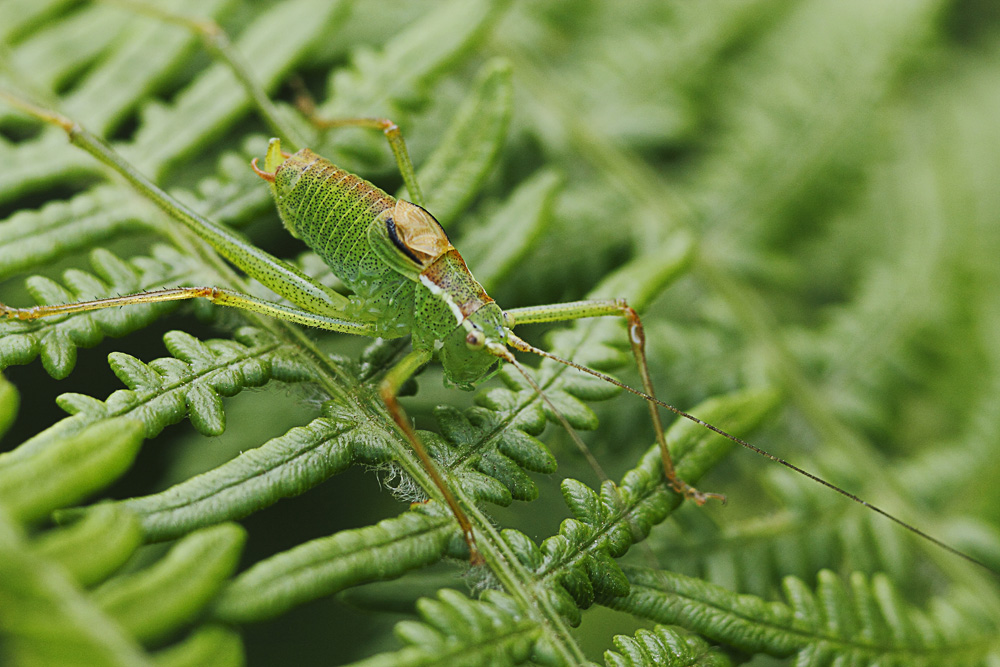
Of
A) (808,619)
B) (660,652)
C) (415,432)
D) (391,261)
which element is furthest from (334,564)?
(808,619)

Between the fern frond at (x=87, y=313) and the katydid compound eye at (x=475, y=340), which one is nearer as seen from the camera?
the fern frond at (x=87, y=313)

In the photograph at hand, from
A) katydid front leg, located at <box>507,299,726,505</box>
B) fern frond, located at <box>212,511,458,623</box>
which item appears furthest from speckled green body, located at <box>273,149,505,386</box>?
fern frond, located at <box>212,511,458,623</box>

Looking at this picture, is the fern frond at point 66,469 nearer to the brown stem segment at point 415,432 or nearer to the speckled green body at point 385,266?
the brown stem segment at point 415,432

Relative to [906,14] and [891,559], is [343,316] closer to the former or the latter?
[891,559]

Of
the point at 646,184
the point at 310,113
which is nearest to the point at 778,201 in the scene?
the point at 646,184

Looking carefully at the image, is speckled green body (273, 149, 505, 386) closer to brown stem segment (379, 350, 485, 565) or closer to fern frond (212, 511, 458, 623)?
brown stem segment (379, 350, 485, 565)

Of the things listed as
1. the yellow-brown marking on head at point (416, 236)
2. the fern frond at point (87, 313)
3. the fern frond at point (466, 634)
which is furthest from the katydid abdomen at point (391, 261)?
the fern frond at point (466, 634)
